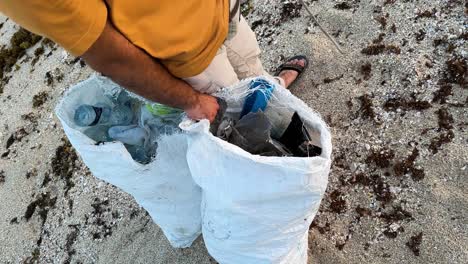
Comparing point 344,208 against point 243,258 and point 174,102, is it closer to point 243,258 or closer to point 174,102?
point 243,258

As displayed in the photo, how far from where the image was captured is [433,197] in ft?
6.72

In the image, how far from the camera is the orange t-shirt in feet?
3.72

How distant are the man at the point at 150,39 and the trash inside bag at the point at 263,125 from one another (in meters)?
0.08

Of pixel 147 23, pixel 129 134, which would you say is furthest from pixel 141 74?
pixel 129 134

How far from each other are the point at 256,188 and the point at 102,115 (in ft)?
2.14

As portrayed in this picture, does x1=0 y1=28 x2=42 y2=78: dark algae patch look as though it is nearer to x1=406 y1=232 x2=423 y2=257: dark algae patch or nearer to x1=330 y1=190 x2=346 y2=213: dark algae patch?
x1=330 y1=190 x2=346 y2=213: dark algae patch

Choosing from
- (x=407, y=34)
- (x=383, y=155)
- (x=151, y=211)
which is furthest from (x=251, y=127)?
(x=407, y=34)

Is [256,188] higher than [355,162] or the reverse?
higher

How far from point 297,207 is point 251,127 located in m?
0.30

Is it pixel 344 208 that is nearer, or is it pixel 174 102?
pixel 174 102

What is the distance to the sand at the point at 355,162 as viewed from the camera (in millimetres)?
2055

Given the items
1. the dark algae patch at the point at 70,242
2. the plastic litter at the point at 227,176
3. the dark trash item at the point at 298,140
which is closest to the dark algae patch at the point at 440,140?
the plastic litter at the point at 227,176

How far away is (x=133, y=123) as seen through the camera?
176 centimetres

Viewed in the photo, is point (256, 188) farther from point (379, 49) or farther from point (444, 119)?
point (379, 49)
